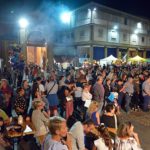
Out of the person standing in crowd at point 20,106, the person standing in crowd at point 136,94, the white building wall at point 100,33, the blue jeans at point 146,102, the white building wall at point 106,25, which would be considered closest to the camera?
the person standing in crowd at point 20,106

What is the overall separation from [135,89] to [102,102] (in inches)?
101

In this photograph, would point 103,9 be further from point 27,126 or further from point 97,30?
point 27,126

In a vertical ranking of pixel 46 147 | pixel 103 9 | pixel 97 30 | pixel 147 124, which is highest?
pixel 103 9

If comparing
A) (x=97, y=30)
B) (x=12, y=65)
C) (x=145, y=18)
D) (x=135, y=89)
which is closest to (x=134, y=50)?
(x=145, y=18)

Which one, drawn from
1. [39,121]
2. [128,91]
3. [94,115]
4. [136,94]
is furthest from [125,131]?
[136,94]

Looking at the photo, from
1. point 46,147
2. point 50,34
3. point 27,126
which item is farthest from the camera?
point 50,34

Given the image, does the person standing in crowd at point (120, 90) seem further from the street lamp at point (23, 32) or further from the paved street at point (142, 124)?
the street lamp at point (23, 32)

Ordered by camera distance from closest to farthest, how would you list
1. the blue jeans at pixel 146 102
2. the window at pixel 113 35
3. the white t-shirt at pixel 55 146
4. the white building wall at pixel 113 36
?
the white t-shirt at pixel 55 146, the blue jeans at pixel 146 102, the white building wall at pixel 113 36, the window at pixel 113 35

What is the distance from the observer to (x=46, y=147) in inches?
129

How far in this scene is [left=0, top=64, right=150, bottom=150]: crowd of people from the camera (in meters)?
4.49

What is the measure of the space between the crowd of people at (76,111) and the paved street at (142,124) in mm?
458

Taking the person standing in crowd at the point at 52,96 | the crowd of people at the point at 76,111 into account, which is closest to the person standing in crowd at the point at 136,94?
the crowd of people at the point at 76,111

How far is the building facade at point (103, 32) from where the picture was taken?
35.3 m

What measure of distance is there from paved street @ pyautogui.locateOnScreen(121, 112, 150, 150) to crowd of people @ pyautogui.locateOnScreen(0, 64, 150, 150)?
458mm
